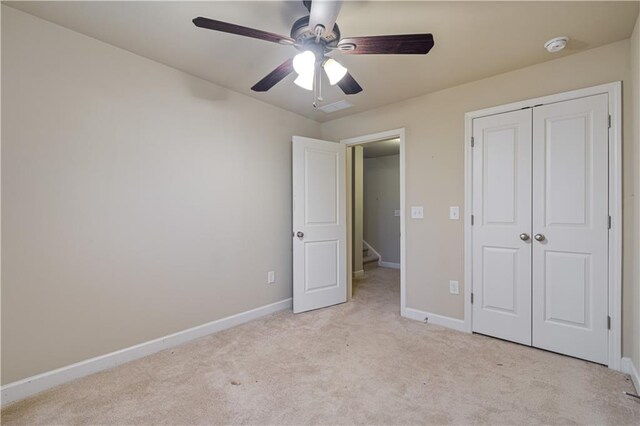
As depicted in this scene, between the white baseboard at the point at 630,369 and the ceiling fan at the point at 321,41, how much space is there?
93.0 inches

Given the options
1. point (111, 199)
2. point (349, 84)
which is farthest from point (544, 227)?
point (111, 199)

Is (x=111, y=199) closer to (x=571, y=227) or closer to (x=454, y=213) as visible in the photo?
(x=454, y=213)

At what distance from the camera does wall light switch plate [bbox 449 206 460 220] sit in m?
2.82

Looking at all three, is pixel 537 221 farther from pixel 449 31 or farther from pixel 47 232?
pixel 47 232

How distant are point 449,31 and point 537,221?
161cm

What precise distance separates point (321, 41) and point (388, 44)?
38cm

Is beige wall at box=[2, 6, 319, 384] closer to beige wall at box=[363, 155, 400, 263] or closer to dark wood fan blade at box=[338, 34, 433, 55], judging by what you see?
dark wood fan blade at box=[338, 34, 433, 55]

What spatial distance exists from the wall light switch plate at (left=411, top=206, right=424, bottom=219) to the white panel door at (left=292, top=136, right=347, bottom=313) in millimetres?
884

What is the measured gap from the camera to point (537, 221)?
2.40 meters

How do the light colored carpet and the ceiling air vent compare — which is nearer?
the light colored carpet

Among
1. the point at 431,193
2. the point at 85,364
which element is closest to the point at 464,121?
the point at 431,193

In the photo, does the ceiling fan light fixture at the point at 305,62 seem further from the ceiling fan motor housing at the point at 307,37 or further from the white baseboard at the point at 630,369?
the white baseboard at the point at 630,369

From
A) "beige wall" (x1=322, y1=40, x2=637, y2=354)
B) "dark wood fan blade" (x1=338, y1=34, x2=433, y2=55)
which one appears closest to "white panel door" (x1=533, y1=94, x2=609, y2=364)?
"beige wall" (x1=322, y1=40, x2=637, y2=354)

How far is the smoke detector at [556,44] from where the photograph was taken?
202 centimetres
